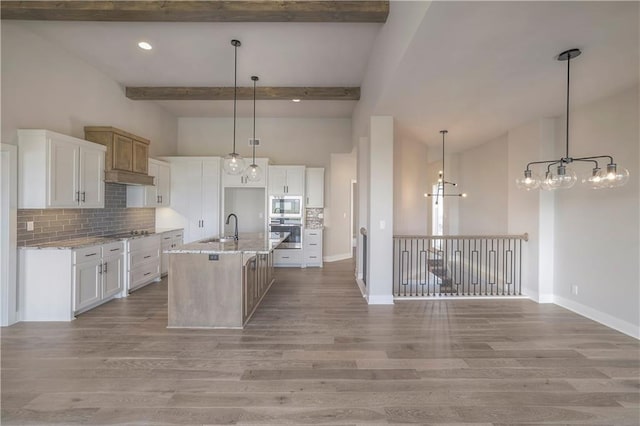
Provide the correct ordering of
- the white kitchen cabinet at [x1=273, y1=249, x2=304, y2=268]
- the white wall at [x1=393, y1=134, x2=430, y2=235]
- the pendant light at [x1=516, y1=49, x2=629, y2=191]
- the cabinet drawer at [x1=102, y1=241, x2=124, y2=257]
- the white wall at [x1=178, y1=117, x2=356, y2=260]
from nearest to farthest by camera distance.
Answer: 1. the pendant light at [x1=516, y1=49, x2=629, y2=191]
2. the cabinet drawer at [x1=102, y1=241, x2=124, y2=257]
3. the white wall at [x1=393, y1=134, x2=430, y2=235]
4. the white kitchen cabinet at [x1=273, y1=249, x2=304, y2=268]
5. the white wall at [x1=178, y1=117, x2=356, y2=260]

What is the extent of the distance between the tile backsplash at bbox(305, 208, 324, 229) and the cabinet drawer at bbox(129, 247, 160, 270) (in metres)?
3.11

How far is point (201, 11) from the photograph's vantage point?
3.14 metres

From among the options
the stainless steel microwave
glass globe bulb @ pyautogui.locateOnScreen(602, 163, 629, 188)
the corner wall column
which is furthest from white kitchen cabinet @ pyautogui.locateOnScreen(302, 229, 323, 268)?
glass globe bulb @ pyautogui.locateOnScreen(602, 163, 629, 188)

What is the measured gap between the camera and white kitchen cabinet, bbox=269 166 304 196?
657 centimetres

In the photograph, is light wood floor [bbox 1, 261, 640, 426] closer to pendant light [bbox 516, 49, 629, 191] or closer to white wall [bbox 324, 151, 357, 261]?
pendant light [bbox 516, 49, 629, 191]

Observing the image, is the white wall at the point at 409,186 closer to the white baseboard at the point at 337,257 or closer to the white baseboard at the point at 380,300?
the white baseboard at the point at 380,300

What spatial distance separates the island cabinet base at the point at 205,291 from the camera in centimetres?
343

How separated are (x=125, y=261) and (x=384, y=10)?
16.1 feet

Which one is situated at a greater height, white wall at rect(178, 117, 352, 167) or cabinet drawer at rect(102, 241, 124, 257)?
white wall at rect(178, 117, 352, 167)

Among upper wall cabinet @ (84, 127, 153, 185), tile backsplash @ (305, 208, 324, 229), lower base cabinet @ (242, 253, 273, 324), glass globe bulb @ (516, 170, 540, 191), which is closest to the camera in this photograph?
glass globe bulb @ (516, 170, 540, 191)

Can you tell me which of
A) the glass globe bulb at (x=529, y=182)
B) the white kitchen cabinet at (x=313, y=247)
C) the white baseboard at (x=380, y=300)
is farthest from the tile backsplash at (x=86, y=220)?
the glass globe bulb at (x=529, y=182)

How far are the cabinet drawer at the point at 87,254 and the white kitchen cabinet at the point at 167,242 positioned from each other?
54.3 inches

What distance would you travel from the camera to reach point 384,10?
3.08m

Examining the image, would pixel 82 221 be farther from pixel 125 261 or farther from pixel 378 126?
pixel 378 126
